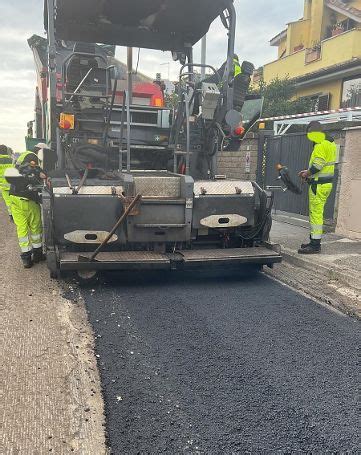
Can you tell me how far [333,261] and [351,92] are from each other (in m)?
12.2

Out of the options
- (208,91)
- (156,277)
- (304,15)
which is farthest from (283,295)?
(304,15)

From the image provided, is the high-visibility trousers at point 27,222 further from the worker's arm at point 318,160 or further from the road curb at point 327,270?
the worker's arm at point 318,160

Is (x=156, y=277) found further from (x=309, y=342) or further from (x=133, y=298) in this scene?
(x=309, y=342)

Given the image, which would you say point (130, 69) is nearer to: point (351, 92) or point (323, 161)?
point (323, 161)

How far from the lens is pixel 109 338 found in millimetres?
3307

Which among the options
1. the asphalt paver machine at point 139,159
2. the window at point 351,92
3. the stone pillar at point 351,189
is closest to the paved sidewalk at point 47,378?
the asphalt paver machine at point 139,159

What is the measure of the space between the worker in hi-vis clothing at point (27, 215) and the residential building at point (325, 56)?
12.6 m

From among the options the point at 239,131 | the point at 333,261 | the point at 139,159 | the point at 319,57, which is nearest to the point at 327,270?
the point at 333,261

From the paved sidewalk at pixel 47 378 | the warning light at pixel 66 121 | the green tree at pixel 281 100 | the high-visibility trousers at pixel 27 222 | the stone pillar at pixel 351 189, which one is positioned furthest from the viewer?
the green tree at pixel 281 100

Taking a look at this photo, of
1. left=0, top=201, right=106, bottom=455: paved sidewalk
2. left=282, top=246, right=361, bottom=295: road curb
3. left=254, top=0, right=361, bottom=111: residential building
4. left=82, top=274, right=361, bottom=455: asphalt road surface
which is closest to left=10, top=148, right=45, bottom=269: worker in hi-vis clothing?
left=0, top=201, right=106, bottom=455: paved sidewalk

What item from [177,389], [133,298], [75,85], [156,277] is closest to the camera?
[177,389]

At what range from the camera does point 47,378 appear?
2678mm

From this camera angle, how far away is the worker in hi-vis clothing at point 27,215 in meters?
5.03

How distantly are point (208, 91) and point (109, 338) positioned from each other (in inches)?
123
